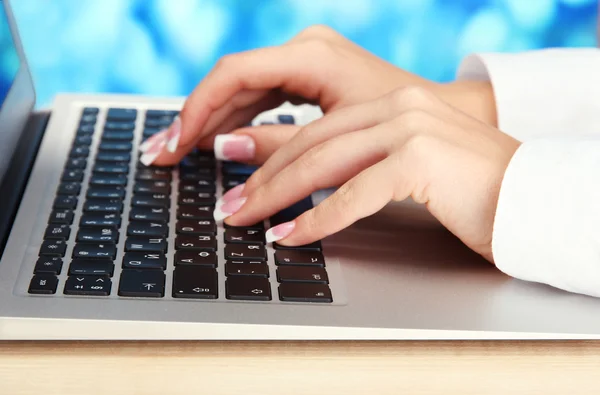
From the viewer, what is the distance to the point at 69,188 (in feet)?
1.85

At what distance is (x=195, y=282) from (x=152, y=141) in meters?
0.24

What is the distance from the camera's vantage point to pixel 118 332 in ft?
1.30

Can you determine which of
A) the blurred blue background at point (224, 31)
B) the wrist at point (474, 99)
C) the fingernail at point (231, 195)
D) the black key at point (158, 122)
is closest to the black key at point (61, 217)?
the fingernail at point (231, 195)

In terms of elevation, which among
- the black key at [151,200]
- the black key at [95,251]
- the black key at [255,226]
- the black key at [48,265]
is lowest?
the black key at [48,265]

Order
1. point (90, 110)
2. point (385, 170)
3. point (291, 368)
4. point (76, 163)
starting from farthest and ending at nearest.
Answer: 1. point (90, 110)
2. point (76, 163)
3. point (385, 170)
4. point (291, 368)

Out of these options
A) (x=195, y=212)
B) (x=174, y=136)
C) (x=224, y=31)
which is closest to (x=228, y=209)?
(x=195, y=212)

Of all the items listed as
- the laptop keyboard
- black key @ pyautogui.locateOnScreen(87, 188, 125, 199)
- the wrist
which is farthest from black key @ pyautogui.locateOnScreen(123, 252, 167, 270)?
the wrist

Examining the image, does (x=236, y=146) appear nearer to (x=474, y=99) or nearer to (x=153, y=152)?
(x=153, y=152)

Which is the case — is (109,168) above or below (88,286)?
above

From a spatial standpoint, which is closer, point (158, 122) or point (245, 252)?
point (245, 252)

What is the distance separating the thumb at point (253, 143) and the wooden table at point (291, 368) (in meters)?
0.26

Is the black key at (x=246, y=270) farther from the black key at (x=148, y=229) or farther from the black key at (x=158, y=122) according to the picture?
the black key at (x=158, y=122)

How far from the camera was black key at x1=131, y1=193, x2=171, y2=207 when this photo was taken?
0.55 metres

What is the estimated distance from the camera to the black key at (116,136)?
673 mm
